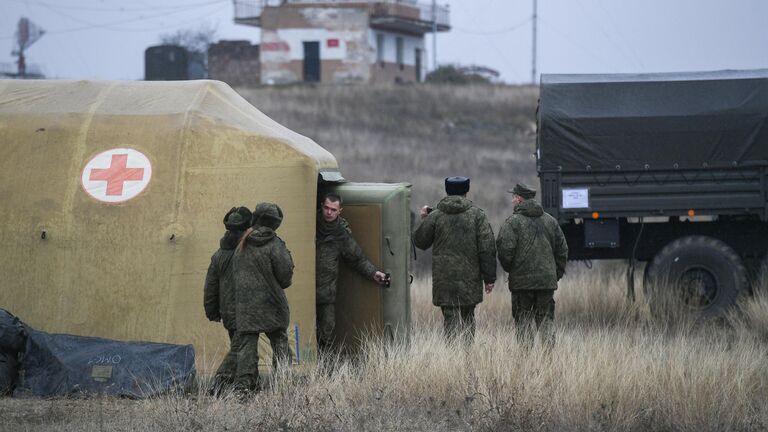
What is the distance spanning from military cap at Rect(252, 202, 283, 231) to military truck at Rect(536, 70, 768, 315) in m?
5.55

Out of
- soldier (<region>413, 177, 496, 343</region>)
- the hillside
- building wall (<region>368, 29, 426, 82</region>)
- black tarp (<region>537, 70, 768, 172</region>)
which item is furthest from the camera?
building wall (<region>368, 29, 426, 82</region>)

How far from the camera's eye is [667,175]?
553 inches

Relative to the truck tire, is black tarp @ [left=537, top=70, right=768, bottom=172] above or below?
above

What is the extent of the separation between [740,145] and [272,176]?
619cm

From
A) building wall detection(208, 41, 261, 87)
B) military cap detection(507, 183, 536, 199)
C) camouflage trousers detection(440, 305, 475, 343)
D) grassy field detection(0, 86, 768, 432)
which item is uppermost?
building wall detection(208, 41, 261, 87)

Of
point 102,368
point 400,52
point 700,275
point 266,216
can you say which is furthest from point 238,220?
point 400,52

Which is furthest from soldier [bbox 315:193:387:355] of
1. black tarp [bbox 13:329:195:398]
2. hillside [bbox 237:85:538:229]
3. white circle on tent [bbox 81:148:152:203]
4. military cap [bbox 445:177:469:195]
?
hillside [bbox 237:85:538:229]

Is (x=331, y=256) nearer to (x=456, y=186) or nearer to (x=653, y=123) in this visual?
(x=456, y=186)

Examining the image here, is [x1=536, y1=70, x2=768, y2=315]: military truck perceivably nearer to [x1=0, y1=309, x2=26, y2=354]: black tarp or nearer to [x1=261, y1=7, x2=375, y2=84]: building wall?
[x1=0, y1=309, x2=26, y2=354]: black tarp

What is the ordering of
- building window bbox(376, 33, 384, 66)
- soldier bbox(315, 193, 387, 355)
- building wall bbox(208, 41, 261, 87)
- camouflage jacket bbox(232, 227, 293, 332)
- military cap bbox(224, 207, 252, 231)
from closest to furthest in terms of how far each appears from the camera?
camouflage jacket bbox(232, 227, 293, 332)
military cap bbox(224, 207, 252, 231)
soldier bbox(315, 193, 387, 355)
building wall bbox(208, 41, 261, 87)
building window bbox(376, 33, 384, 66)

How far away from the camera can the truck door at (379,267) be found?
35.4ft

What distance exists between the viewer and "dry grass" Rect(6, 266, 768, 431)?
27.4 feet

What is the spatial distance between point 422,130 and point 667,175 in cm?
3082

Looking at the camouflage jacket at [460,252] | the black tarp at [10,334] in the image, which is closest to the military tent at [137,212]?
the black tarp at [10,334]
